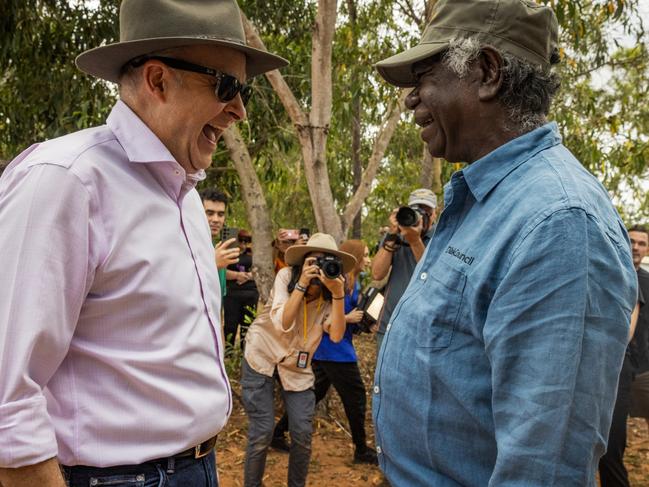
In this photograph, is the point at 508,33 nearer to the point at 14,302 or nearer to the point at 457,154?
the point at 457,154

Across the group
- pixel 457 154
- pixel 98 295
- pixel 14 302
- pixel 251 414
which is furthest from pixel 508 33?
pixel 251 414

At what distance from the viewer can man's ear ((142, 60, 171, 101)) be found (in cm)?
175

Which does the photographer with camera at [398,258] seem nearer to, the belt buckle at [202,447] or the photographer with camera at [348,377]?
the photographer with camera at [348,377]

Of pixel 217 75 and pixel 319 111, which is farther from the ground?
pixel 319 111

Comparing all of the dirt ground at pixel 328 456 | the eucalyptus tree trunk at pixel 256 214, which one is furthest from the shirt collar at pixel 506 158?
the eucalyptus tree trunk at pixel 256 214

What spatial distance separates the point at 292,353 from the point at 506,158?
2916 mm

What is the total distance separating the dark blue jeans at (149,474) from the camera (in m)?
1.54

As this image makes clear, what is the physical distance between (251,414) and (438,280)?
9.65 feet

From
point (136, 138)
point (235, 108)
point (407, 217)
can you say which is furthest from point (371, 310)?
point (136, 138)

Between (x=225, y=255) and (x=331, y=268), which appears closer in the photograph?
(x=331, y=268)

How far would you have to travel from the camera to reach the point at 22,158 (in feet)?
5.26

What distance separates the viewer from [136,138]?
1.70 metres

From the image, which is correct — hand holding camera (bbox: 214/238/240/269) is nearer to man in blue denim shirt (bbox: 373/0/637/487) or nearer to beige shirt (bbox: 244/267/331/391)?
beige shirt (bbox: 244/267/331/391)

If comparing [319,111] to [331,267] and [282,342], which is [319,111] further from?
[282,342]
